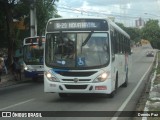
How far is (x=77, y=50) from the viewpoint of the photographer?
15.9 meters

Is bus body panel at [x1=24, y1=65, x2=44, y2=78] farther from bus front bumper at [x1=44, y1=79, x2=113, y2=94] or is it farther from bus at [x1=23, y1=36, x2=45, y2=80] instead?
bus front bumper at [x1=44, y1=79, x2=113, y2=94]

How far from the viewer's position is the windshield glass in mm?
28041

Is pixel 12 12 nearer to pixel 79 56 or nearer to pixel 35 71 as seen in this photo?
pixel 35 71

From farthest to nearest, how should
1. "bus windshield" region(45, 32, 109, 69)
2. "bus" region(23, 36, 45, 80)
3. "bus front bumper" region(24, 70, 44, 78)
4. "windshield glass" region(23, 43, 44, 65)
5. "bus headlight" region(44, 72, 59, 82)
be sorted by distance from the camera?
"windshield glass" region(23, 43, 44, 65), "bus" region(23, 36, 45, 80), "bus front bumper" region(24, 70, 44, 78), "bus headlight" region(44, 72, 59, 82), "bus windshield" region(45, 32, 109, 69)

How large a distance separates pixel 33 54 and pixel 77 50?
12.7 meters

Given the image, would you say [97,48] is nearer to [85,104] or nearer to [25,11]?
[85,104]


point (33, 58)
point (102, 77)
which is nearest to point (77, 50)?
point (102, 77)

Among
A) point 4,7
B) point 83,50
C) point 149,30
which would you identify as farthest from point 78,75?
point 149,30

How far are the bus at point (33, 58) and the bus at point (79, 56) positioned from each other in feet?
38.4

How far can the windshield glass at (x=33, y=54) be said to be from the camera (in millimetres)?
28041

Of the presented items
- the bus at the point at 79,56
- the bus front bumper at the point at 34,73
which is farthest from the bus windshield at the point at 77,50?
the bus front bumper at the point at 34,73

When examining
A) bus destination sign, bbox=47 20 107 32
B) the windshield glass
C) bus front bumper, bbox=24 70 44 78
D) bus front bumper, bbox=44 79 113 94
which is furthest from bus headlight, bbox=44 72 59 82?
the windshield glass

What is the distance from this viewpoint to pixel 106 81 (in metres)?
15.7

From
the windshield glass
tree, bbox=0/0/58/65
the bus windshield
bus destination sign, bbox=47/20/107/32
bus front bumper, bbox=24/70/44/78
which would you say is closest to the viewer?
the bus windshield
